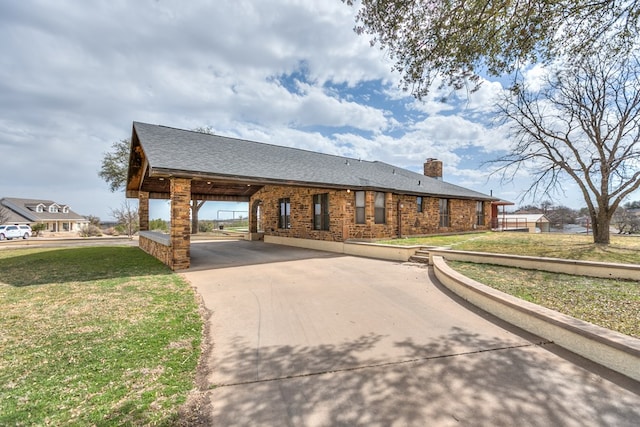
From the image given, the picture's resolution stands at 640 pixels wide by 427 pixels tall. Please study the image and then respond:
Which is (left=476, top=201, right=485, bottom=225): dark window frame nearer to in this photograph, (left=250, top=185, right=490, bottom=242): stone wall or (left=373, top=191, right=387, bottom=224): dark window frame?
(left=250, top=185, right=490, bottom=242): stone wall

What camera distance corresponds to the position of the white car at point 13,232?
78.3 ft

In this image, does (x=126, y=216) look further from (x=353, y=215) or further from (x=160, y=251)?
(x=353, y=215)

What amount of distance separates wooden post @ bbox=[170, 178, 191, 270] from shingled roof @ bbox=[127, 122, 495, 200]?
1.48 ft

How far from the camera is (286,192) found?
15945 millimetres

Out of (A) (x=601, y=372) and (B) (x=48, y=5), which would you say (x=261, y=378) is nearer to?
(A) (x=601, y=372)

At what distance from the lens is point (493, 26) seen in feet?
17.4

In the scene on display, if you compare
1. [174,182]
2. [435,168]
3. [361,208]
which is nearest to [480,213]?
[435,168]

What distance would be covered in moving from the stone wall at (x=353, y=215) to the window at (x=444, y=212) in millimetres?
238

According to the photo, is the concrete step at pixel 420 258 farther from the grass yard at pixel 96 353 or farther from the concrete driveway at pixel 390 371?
the grass yard at pixel 96 353

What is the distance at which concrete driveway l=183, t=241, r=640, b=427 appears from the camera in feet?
7.54

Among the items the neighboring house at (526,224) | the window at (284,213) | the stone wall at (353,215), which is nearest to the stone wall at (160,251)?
the stone wall at (353,215)

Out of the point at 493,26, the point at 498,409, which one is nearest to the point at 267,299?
the point at 498,409

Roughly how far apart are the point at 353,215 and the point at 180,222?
7.47 m

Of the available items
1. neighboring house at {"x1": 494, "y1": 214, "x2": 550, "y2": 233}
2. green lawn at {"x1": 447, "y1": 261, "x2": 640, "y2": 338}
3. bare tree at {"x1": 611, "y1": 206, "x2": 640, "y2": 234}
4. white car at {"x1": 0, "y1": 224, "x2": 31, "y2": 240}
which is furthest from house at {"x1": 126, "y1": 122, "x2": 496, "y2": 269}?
white car at {"x1": 0, "y1": 224, "x2": 31, "y2": 240}
